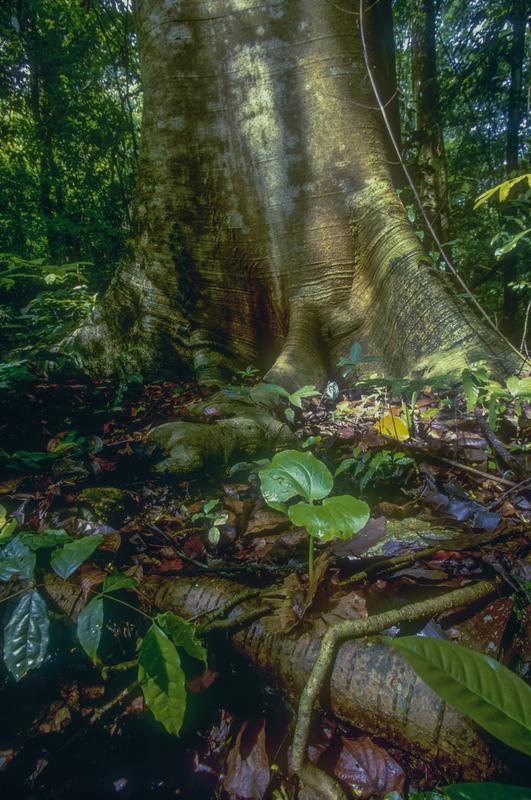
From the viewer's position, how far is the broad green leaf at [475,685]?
602 millimetres

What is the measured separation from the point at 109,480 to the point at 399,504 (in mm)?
1163

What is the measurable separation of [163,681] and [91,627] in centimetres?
21

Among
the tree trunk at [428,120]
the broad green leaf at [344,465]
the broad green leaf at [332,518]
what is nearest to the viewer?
the broad green leaf at [332,518]

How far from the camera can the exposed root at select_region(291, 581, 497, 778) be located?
2.85 ft

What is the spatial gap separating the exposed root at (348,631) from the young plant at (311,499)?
166mm

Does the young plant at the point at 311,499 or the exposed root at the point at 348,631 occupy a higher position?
the young plant at the point at 311,499

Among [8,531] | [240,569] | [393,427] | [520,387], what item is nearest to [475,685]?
[240,569]

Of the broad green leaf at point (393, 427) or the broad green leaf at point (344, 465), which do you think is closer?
the broad green leaf at point (344, 465)

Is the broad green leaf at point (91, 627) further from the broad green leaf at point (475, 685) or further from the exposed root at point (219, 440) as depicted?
the exposed root at point (219, 440)

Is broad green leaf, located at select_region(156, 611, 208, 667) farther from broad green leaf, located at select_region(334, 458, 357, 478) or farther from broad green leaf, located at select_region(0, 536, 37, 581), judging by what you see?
broad green leaf, located at select_region(334, 458, 357, 478)

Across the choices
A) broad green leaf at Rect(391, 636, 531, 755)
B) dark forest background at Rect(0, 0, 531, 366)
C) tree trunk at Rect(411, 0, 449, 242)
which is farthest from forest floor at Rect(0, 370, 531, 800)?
tree trunk at Rect(411, 0, 449, 242)

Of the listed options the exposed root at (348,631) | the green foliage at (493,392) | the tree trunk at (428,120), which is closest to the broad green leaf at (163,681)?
the exposed root at (348,631)

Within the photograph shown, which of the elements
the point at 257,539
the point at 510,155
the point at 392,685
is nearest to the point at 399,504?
the point at 257,539

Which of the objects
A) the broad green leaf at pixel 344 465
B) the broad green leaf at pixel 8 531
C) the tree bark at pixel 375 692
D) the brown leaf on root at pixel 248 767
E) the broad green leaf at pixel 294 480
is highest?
the broad green leaf at pixel 294 480
